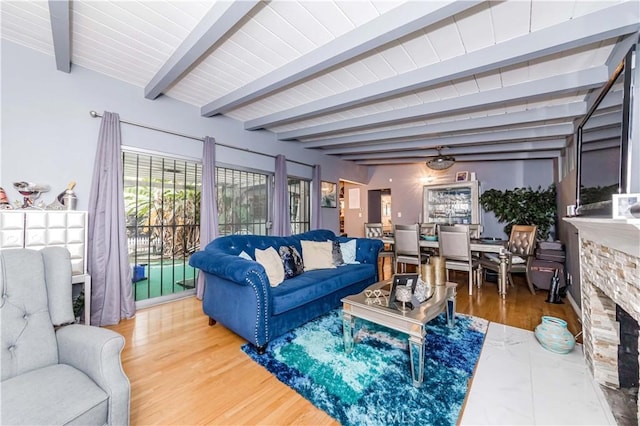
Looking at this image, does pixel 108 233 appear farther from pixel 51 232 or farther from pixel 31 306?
pixel 31 306

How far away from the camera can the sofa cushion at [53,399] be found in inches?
37.5

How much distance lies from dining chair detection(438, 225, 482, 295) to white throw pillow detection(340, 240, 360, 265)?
1.40 m

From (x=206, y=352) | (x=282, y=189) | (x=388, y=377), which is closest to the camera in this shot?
(x=388, y=377)

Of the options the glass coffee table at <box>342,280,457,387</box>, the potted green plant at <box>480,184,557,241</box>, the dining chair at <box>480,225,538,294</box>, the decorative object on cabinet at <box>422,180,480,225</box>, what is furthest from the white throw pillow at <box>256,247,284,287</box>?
the potted green plant at <box>480,184,557,241</box>

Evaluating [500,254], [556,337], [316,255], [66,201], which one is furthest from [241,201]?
[556,337]

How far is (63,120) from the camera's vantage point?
266 centimetres

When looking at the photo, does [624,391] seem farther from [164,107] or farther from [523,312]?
[164,107]

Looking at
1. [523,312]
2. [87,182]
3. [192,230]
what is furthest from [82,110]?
[523,312]

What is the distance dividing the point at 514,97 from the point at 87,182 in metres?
4.53

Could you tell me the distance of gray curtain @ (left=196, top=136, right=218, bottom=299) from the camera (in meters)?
3.61

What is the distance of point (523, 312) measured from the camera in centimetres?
316

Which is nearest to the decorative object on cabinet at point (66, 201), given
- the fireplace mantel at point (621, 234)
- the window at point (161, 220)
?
the window at point (161, 220)

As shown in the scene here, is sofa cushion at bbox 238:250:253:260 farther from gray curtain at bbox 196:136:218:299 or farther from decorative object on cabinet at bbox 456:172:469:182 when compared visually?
decorative object on cabinet at bbox 456:172:469:182

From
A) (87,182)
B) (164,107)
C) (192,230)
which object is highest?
(164,107)
